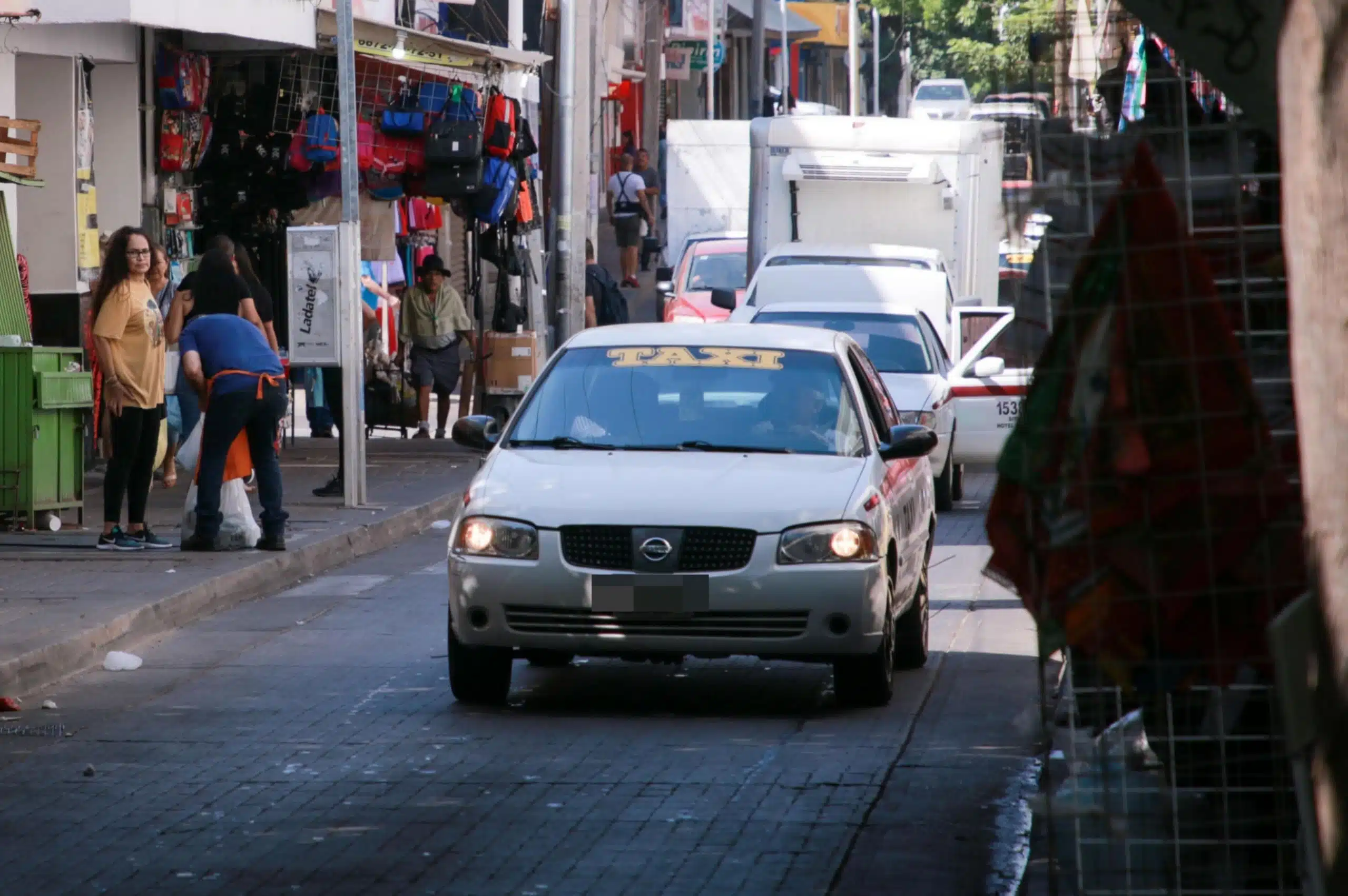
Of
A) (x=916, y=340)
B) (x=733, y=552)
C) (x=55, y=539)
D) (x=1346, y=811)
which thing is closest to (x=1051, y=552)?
(x=1346, y=811)

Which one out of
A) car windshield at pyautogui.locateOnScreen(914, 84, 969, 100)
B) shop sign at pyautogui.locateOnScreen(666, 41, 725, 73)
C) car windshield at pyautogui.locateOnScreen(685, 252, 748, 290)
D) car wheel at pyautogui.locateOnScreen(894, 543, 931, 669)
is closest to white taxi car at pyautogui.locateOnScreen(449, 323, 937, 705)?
car wheel at pyautogui.locateOnScreen(894, 543, 931, 669)

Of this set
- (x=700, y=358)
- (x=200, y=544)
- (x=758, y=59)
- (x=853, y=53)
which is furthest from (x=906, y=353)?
(x=853, y=53)

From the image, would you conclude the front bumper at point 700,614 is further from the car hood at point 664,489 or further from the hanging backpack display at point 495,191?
the hanging backpack display at point 495,191

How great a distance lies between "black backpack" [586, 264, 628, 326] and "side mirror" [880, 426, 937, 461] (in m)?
17.2

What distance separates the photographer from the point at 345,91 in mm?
15930

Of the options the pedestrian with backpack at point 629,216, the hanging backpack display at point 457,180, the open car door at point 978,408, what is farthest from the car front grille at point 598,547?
the pedestrian with backpack at point 629,216

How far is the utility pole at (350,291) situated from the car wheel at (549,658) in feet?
19.3

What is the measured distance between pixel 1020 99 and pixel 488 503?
16.8ft

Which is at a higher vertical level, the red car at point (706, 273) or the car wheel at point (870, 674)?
the red car at point (706, 273)

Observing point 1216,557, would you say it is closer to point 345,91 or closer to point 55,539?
point 55,539

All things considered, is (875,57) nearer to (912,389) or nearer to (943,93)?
(943,93)

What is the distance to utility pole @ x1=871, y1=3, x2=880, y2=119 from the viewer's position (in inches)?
2712

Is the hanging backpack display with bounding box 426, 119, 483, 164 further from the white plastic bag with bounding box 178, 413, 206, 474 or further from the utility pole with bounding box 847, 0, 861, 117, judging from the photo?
the utility pole with bounding box 847, 0, 861, 117

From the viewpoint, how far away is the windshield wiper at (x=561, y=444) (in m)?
9.63
